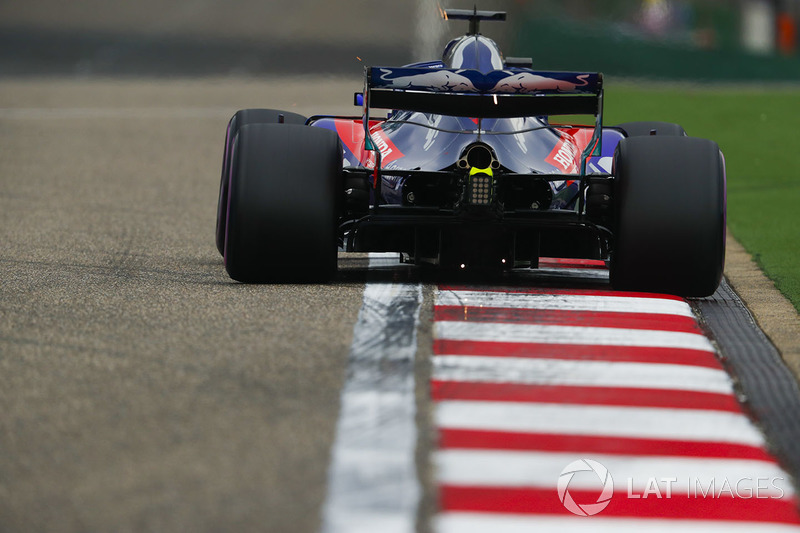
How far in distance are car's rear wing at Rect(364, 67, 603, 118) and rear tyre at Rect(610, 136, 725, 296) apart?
1.71 feet

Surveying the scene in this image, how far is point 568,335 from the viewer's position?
6.80 meters

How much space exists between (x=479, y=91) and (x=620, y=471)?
3.82 meters

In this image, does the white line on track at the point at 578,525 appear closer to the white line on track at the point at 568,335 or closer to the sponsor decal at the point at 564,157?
the white line on track at the point at 568,335

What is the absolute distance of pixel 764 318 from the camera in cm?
776

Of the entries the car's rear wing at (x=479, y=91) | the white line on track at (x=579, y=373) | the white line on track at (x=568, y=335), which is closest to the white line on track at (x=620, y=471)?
the white line on track at (x=579, y=373)

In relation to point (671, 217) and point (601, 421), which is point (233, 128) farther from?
point (601, 421)

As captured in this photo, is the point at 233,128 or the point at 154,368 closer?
the point at 154,368

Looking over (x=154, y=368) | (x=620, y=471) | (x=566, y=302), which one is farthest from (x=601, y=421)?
(x=566, y=302)

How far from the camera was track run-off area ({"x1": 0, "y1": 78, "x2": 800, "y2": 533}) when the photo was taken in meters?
4.34

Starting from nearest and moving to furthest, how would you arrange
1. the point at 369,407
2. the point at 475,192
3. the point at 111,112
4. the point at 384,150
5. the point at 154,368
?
1. the point at 369,407
2. the point at 154,368
3. the point at 475,192
4. the point at 384,150
5. the point at 111,112

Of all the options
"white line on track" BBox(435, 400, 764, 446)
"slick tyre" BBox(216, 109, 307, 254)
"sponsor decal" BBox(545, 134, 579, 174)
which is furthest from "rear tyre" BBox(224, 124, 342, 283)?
"white line on track" BBox(435, 400, 764, 446)

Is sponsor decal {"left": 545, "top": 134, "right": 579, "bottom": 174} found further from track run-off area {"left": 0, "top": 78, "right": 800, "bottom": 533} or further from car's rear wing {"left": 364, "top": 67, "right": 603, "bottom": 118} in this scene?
track run-off area {"left": 0, "top": 78, "right": 800, "bottom": 533}

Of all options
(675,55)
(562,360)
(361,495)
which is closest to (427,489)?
(361,495)

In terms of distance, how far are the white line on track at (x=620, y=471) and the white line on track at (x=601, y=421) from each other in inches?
10.2
